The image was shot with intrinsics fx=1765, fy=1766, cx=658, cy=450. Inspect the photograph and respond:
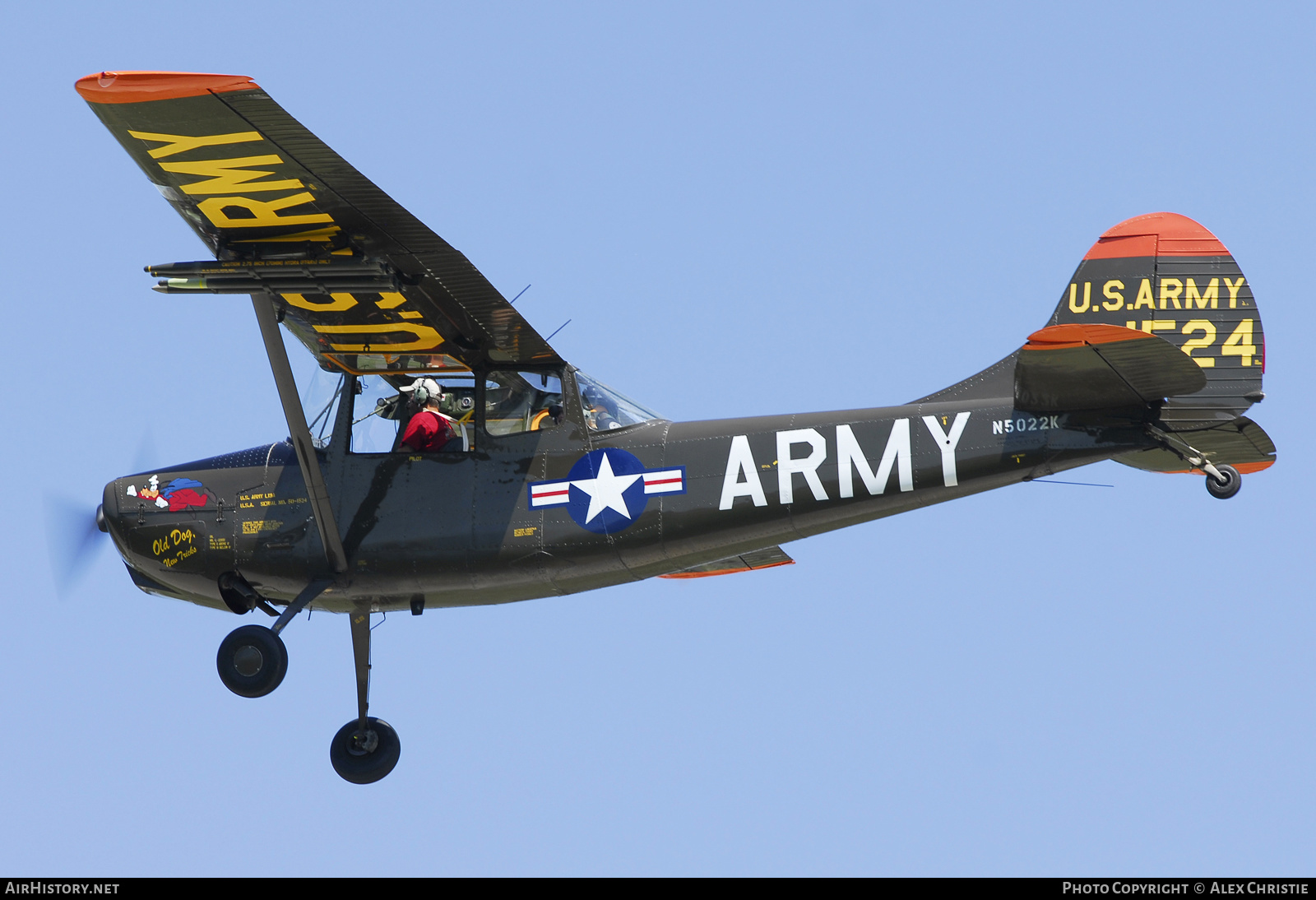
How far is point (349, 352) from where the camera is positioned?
13.7 metres

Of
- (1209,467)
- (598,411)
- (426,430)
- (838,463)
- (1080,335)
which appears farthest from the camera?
(426,430)

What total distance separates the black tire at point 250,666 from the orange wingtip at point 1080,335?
19.8 feet

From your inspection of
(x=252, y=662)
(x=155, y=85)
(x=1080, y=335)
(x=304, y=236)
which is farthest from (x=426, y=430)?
(x=1080, y=335)

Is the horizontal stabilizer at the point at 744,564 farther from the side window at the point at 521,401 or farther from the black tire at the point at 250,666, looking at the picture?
the black tire at the point at 250,666

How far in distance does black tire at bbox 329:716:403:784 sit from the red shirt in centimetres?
254

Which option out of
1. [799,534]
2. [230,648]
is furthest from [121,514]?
[799,534]

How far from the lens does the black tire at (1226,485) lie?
11.4 meters

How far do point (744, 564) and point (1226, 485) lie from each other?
4.84m

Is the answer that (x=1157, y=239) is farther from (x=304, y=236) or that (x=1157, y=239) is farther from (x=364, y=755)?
(x=364, y=755)

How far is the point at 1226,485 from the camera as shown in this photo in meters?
11.5

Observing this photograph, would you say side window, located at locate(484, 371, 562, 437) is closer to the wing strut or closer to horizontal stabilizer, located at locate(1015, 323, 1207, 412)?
the wing strut

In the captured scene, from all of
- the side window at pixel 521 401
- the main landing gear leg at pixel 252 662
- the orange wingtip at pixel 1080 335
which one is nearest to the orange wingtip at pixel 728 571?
the side window at pixel 521 401

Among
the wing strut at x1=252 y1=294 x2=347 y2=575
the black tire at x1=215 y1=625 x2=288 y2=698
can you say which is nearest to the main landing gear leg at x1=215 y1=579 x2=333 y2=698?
the black tire at x1=215 y1=625 x2=288 y2=698

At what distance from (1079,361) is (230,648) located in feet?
21.4
